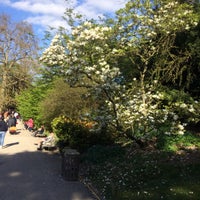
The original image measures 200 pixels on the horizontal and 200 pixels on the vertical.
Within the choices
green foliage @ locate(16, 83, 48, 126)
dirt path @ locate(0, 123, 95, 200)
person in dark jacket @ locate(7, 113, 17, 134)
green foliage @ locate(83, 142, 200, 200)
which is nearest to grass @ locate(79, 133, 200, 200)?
green foliage @ locate(83, 142, 200, 200)

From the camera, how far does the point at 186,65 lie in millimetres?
12656

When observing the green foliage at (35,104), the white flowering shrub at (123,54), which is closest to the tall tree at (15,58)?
Result: the green foliage at (35,104)

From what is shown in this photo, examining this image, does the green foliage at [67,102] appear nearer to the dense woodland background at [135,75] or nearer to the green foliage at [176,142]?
the dense woodland background at [135,75]

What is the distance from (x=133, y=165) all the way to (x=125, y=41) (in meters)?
5.09

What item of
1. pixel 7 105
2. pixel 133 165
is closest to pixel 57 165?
pixel 133 165

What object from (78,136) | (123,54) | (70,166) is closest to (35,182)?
(70,166)

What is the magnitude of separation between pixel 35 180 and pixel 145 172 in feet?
9.47

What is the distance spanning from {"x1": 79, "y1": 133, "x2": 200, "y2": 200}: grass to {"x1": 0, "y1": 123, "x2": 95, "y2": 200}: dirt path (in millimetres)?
659

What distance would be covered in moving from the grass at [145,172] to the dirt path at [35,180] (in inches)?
25.9

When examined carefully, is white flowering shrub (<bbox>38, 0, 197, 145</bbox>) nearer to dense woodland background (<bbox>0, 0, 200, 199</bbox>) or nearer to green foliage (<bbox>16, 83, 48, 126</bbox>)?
dense woodland background (<bbox>0, 0, 200, 199</bbox>)

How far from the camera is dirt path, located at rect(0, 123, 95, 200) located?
707 cm

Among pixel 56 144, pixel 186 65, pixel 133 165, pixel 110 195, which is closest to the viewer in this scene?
pixel 110 195

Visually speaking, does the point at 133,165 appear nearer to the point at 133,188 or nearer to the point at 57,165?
the point at 133,188

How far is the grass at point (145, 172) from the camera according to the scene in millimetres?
6810
